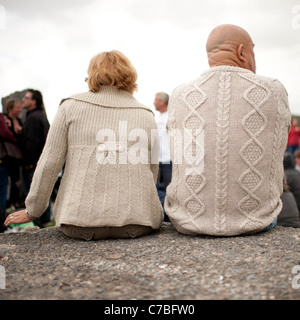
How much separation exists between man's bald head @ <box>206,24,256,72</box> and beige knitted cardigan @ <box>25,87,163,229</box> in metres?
0.69

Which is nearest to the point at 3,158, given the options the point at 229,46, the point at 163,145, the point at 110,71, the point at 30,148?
the point at 30,148

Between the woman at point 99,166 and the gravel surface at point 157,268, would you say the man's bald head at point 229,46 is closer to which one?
the woman at point 99,166

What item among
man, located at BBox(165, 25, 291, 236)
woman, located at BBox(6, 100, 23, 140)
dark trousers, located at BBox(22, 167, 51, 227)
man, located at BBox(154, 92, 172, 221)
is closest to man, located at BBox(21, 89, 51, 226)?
dark trousers, located at BBox(22, 167, 51, 227)

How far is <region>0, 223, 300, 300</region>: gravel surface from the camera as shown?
69.0 inches

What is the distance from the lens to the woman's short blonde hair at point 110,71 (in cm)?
279

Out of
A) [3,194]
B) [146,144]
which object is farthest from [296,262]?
[3,194]

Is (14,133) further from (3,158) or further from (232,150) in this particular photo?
(232,150)

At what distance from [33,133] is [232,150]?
3.56 metres

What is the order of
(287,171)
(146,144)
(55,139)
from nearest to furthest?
1. (55,139)
2. (146,144)
3. (287,171)

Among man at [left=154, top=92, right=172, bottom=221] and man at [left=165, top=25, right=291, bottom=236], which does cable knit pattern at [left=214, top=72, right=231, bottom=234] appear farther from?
man at [left=154, top=92, right=172, bottom=221]

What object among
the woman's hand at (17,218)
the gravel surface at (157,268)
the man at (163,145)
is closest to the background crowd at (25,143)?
the man at (163,145)

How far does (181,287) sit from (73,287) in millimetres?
489
